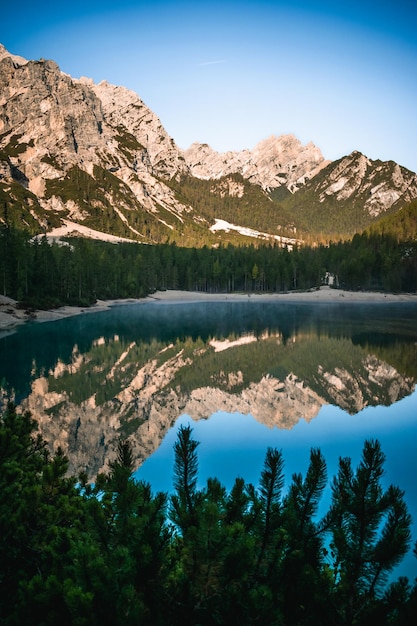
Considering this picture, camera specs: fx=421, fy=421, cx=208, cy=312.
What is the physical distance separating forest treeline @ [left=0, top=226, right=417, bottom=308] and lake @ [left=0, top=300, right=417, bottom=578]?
4558cm

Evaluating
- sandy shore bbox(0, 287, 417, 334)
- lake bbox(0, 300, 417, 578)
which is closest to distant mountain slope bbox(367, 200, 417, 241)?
sandy shore bbox(0, 287, 417, 334)

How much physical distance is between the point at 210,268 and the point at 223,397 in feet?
387

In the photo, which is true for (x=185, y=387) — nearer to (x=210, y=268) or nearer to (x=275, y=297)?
(x=275, y=297)

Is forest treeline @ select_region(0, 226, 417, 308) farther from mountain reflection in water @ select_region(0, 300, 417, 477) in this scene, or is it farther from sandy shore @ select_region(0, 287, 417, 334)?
mountain reflection in water @ select_region(0, 300, 417, 477)

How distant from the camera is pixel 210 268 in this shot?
139 m

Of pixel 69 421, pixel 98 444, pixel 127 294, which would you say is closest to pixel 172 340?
pixel 69 421

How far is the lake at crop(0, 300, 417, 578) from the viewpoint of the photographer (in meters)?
14.2

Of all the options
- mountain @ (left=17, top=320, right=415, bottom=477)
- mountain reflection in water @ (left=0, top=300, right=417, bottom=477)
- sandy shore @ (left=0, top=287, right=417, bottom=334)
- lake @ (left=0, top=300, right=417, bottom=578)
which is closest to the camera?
lake @ (left=0, top=300, right=417, bottom=578)

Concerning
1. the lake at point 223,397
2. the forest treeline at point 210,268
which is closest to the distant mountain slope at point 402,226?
the forest treeline at point 210,268

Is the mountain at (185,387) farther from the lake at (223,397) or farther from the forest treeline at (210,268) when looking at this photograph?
the forest treeline at (210,268)

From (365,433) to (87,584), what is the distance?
15.7 meters

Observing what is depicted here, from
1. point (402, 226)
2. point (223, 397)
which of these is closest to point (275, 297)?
point (402, 226)

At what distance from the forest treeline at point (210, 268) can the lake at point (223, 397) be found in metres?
45.6

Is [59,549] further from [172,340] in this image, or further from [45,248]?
[45,248]
